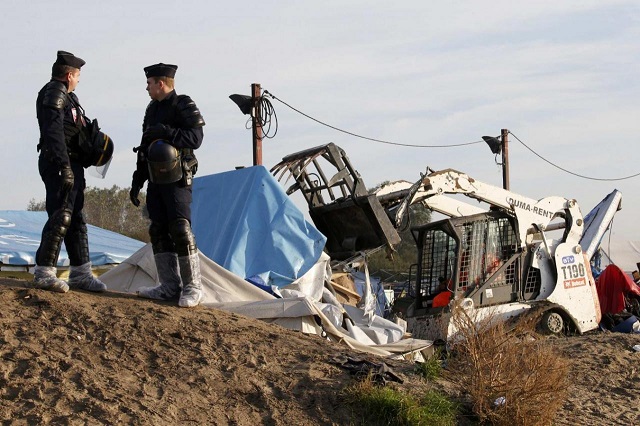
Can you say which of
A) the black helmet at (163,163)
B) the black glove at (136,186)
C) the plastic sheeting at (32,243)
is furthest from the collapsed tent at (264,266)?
the plastic sheeting at (32,243)

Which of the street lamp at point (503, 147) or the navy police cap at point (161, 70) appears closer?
the navy police cap at point (161, 70)

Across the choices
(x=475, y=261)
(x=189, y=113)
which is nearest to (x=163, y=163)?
(x=189, y=113)

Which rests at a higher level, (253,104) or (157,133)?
(253,104)

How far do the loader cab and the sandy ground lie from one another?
5.18 m

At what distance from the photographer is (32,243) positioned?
17562mm

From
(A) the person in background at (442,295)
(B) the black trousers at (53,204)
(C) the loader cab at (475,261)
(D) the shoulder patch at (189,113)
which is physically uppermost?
(D) the shoulder patch at (189,113)

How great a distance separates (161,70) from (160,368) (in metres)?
2.69

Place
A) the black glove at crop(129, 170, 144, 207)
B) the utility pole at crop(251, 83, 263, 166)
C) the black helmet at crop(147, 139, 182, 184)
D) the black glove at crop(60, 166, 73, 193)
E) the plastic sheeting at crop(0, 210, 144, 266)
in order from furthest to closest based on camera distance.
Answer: the utility pole at crop(251, 83, 263, 166) < the plastic sheeting at crop(0, 210, 144, 266) < the black glove at crop(129, 170, 144, 207) < the black helmet at crop(147, 139, 182, 184) < the black glove at crop(60, 166, 73, 193)

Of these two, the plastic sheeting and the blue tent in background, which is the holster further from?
the plastic sheeting

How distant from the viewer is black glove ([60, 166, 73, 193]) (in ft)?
25.7

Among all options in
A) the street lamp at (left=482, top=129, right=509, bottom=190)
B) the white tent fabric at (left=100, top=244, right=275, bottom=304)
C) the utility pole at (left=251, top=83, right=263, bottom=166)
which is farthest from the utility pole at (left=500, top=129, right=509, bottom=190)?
the white tent fabric at (left=100, top=244, right=275, bottom=304)

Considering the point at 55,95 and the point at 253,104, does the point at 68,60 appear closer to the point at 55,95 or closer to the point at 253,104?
the point at 55,95

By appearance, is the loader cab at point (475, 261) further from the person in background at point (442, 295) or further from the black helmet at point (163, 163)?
the black helmet at point (163, 163)

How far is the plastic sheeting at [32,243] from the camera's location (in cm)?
1639
